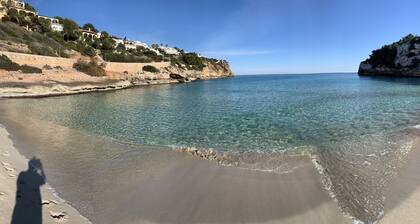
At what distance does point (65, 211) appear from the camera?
617 cm

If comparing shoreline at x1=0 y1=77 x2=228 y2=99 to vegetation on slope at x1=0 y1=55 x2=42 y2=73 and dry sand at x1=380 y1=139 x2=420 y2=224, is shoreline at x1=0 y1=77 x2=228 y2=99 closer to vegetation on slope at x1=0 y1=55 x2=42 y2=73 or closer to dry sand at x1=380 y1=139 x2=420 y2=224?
vegetation on slope at x1=0 y1=55 x2=42 y2=73

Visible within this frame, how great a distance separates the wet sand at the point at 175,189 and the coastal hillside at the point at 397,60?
365 feet

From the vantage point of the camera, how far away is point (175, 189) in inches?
299

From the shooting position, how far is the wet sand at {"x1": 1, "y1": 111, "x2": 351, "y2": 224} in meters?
6.22

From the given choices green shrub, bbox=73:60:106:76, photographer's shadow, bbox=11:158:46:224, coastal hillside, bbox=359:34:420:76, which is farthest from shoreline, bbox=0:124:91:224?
coastal hillside, bbox=359:34:420:76

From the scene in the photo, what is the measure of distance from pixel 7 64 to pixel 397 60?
4789 inches

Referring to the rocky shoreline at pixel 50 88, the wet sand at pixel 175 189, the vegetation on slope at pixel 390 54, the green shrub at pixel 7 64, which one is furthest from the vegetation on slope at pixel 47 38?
the vegetation on slope at pixel 390 54

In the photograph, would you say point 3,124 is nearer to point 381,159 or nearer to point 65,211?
point 65,211

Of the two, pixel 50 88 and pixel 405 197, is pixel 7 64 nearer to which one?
pixel 50 88

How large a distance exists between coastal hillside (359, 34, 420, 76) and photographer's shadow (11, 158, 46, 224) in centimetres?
11519

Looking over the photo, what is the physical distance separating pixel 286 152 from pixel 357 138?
4.51 meters

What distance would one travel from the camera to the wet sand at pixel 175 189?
6.22m

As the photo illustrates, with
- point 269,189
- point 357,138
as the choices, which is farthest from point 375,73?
point 269,189

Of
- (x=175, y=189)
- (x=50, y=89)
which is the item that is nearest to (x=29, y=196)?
(x=175, y=189)
